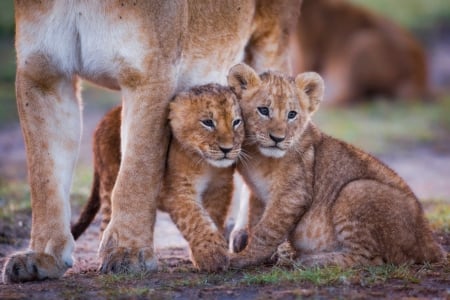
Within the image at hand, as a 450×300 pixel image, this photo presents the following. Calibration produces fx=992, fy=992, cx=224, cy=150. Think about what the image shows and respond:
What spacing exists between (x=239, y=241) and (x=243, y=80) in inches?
38.2

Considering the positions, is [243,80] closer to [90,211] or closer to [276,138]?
[276,138]

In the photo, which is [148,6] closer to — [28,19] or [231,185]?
[28,19]

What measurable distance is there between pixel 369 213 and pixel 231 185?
80cm

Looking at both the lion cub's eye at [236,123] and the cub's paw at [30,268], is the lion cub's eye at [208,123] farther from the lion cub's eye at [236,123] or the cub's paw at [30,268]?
the cub's paw at [30,268]

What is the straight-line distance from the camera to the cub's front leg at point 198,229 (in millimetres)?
4855

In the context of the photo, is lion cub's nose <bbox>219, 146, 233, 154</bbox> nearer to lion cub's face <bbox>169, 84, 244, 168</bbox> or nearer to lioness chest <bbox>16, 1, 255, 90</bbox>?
lion cub's face <bbox>169, 84, 244, 168</bbox>

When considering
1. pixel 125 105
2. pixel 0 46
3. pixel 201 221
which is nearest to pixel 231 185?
pixel 201 221

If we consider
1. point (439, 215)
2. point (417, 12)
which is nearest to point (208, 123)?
point (439, 215)

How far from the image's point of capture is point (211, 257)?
4848mm

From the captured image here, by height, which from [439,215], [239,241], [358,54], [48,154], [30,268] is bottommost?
[30,268]

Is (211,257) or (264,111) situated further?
(264,111)

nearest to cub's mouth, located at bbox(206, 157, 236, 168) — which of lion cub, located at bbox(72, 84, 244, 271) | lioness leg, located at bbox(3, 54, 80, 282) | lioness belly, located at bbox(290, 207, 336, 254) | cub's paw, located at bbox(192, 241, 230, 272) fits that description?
lion cub, located at bbox(72, 84, 244, 271)

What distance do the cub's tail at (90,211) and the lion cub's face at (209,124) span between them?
1135mm

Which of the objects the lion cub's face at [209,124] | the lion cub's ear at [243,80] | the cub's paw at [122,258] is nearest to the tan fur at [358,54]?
the lion cub's ear at [243,80]
